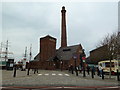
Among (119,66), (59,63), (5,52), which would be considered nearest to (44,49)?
(59,63)

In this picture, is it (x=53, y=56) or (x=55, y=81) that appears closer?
(x=55, y=81)

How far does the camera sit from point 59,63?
52.0 m

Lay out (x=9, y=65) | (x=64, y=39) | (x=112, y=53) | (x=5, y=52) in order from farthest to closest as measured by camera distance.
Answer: (x=5, y=52) → (x=64, y=39) → (x=9, y=65) → (x=112, y=53)

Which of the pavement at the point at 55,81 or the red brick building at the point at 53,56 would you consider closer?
the pavement at the point at 55,81

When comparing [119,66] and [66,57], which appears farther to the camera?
[66,57]

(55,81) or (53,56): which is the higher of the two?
(53,56)

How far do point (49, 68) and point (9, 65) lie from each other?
17.5m

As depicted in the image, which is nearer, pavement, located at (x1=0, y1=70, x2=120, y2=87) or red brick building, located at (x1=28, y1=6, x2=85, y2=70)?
pavement, located at (x1=0, y1=70, x2=120, y2=87)

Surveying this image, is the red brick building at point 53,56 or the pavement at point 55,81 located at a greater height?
the red brick building at point 53,56

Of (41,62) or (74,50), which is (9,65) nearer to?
(41,62)

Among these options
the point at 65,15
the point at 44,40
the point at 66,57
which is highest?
the point at 65,15

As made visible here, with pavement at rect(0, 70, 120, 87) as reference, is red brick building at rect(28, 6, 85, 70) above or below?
above

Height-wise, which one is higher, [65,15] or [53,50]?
[65,15]

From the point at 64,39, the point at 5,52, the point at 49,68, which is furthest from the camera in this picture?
the point at 5,52
